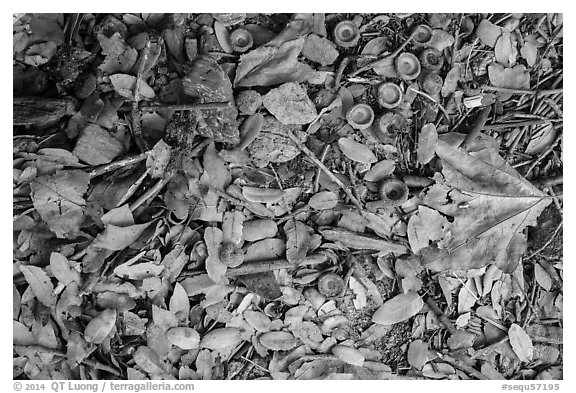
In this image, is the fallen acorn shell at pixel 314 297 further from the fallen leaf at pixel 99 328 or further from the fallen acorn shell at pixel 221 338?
the fallen leaf at pixel 99 328

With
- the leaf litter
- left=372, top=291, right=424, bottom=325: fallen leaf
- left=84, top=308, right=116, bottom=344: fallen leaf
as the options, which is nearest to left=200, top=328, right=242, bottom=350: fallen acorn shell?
the leaf litter

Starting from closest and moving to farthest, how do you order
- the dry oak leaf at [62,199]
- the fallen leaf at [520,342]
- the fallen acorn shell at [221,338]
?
the dry oak leaf at [62,199]
the fallen acorn shell at [221,338]
the fallen leaf at [520,342]

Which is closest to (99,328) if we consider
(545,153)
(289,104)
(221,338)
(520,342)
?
(221,338)

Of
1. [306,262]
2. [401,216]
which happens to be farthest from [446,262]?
[306,262]

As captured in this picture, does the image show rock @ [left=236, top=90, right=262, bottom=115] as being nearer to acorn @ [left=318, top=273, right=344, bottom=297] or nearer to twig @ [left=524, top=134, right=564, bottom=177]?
acorn @ [left=318, top=273, right=344, bottom=297]

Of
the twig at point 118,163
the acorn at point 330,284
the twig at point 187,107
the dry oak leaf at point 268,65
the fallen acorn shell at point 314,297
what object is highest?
the dry oak leaf at point 268,65

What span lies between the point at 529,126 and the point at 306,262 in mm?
815

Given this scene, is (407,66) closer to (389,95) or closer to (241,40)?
(389,95)

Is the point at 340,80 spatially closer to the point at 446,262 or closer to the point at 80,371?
the point at 446,262

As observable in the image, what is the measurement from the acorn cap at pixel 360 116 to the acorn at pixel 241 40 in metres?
0.36

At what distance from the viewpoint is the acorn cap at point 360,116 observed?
1.64 metres

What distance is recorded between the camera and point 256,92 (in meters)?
1.60

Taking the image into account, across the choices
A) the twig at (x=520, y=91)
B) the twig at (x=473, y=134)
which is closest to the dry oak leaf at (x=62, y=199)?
the twig at (x=473, y=134)

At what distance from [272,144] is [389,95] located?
39 cm
